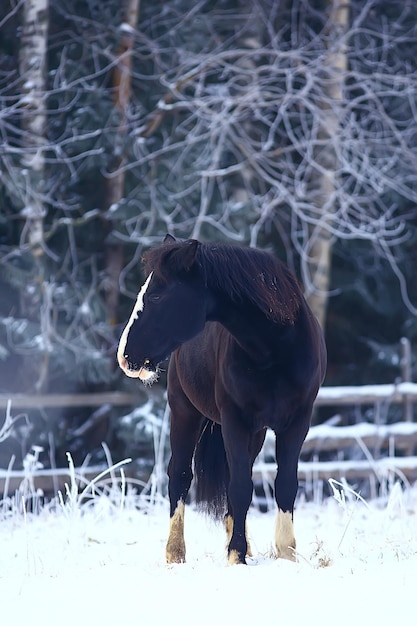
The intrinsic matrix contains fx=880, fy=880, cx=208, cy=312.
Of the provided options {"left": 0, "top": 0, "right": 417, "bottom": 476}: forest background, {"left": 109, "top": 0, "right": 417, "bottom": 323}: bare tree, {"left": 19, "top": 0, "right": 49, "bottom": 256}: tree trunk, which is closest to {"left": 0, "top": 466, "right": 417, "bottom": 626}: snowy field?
{"left": 0, "top": 0, "right": 417, "bottom": 476}: forest background

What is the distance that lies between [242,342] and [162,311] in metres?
0.45

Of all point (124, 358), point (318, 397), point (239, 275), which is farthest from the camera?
point (318, 397)

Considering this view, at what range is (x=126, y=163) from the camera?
11812 mm

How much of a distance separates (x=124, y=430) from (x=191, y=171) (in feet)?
12.1

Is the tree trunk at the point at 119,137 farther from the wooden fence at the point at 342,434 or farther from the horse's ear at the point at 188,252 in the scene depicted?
the horse's ear at the point at 188,252

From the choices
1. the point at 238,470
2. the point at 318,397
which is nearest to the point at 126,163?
the point at 318,397

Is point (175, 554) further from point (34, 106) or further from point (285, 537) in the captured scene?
point (34, 106)

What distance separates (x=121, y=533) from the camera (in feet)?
20.4

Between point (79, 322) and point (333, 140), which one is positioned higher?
point (333, 140)

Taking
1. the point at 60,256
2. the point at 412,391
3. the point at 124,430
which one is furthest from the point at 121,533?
the point at 60,256

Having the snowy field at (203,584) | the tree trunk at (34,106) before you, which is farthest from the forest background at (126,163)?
the snowy field at (203,584)

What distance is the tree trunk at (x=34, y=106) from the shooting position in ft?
34.9

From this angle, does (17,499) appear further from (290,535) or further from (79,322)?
(79,322)

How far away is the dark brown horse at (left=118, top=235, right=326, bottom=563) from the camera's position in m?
4.38
